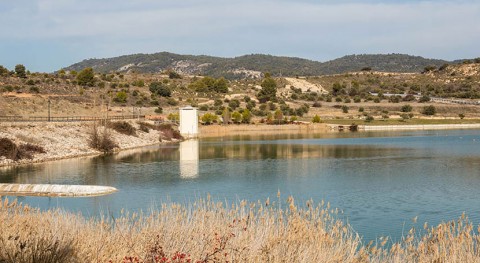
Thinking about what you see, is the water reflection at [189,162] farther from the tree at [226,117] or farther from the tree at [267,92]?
the tree at [267,92]

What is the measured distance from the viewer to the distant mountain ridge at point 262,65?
177 m

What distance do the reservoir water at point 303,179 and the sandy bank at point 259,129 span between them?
2852cm

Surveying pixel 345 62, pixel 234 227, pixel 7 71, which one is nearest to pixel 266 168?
pixel 234 227

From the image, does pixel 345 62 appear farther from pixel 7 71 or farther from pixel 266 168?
pixel 266 168

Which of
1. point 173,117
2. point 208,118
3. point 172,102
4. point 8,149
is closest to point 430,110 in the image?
point 208,118

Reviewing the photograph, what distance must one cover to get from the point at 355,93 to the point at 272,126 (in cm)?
3558

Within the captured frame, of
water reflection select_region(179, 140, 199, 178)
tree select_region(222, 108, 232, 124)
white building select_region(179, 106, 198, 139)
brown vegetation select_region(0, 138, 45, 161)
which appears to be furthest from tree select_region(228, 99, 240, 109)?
brown vegetation select_region(0, 138, 45, 161)

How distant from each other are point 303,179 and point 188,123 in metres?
42.1

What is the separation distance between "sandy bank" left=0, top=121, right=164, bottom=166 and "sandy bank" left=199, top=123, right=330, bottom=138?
2374 centimetres

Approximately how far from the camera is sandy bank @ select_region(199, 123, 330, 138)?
260ft

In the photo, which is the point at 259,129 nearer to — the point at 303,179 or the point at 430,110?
the point at 430,110

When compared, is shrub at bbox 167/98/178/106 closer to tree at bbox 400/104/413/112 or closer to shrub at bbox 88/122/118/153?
tree at bbox 400/104/413/112

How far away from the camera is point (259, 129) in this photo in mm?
83500

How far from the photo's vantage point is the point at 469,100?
104750 mm
